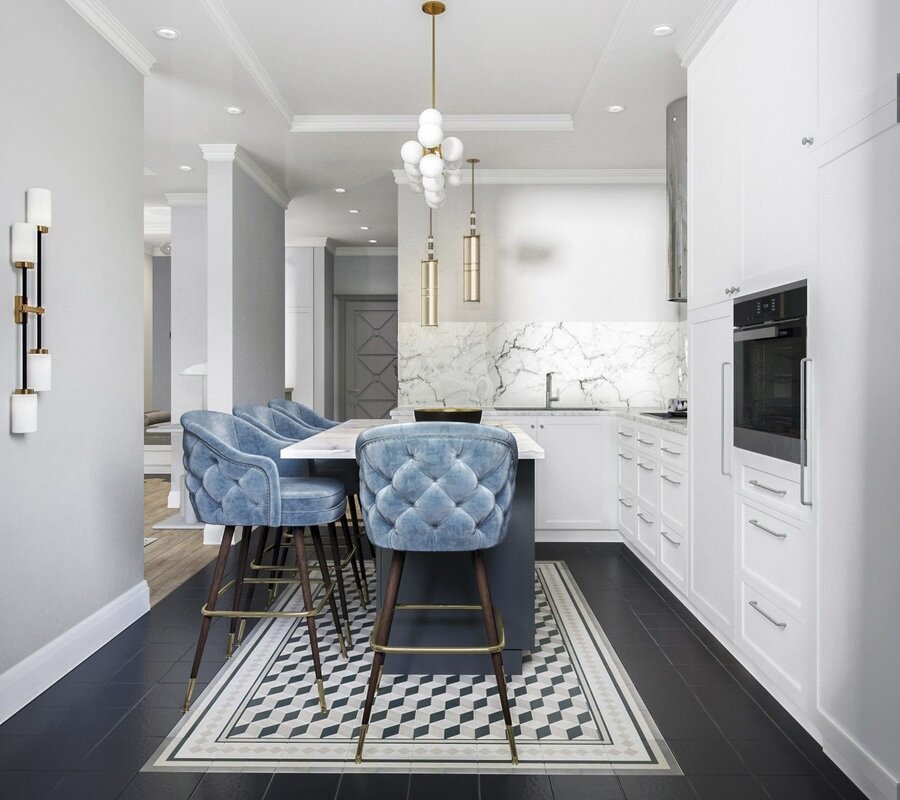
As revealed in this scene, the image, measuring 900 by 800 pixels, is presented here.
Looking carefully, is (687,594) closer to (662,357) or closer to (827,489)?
(827,489)

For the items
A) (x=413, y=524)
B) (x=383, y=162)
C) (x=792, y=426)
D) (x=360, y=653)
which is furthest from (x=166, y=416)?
(x=792, y=426)

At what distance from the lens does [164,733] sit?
2250 millimetres

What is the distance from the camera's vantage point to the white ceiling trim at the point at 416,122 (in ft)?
14.7

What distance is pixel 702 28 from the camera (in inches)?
125

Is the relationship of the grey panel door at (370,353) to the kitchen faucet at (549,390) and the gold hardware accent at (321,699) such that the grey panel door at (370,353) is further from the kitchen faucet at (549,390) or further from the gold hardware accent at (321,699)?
the gold hardware accent at (321,699)

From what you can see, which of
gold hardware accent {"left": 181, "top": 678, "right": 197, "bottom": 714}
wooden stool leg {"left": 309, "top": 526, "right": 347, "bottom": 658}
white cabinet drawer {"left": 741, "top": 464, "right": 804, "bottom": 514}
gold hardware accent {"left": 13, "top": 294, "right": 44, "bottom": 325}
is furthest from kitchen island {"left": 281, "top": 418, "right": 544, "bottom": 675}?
gold hardware accent {"left": 13, "top": 294, "right": 44, "bottom": 325}

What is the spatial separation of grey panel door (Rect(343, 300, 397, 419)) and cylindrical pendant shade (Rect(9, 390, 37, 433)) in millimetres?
6878

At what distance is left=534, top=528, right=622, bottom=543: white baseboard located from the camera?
4883mm

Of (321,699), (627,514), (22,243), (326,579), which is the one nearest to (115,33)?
(22,243)

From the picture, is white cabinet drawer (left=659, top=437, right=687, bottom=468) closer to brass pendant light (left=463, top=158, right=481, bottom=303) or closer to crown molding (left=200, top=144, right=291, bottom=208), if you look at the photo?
brass pendant light (left=463, top=158, right=481, bottom=303)

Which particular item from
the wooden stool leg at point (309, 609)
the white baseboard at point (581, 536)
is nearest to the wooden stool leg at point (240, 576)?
the wooden stool leg at point (309, 609)

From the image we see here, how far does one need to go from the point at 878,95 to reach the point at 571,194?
382cm

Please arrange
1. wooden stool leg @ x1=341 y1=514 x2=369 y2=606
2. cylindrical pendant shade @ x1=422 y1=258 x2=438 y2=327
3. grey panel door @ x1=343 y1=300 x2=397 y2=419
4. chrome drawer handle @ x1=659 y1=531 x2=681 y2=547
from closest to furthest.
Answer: wooden stool leg @ x1=341 y1=514 x2=369 y2=606 → chrome drawer handle @ x1=659 y1=531 x2=681 y2=547 → cylindrical pendant shade @ x1=422 y1=258 x2=438 y2=327 → grey panel door @ x1=343 y1=300 x2=397 y2=419

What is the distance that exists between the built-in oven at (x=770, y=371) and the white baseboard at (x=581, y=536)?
2255mm
